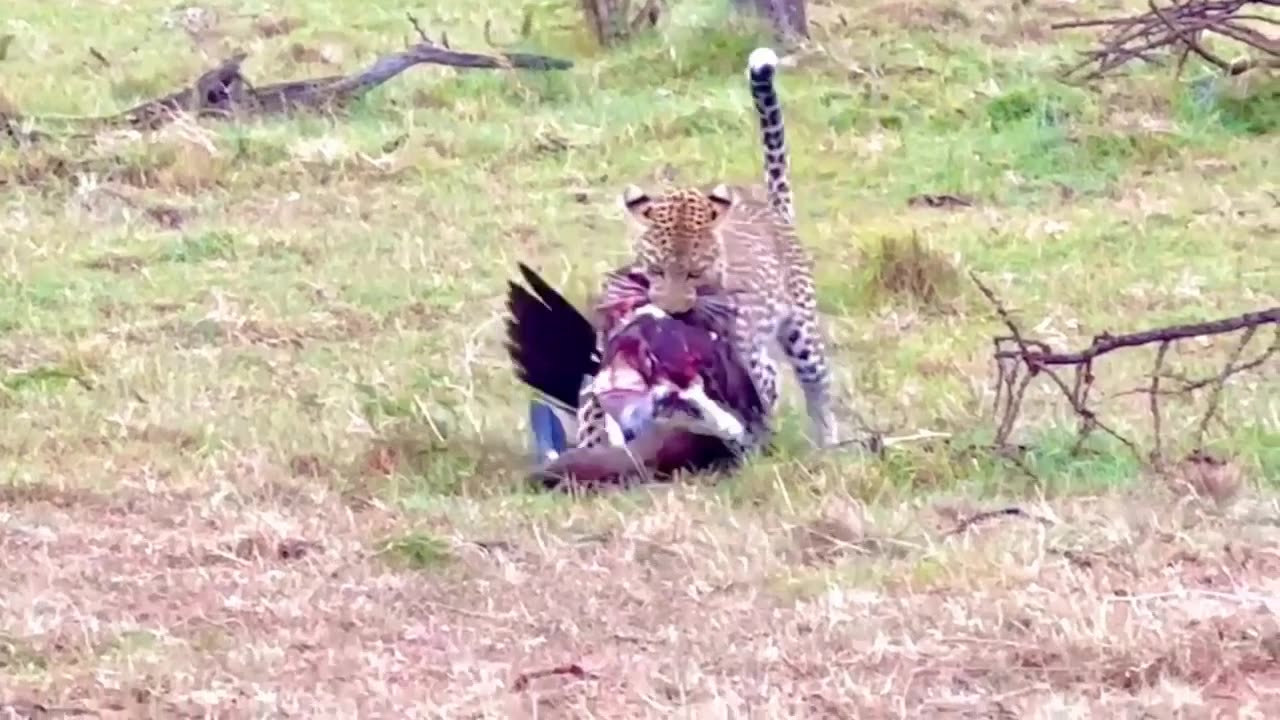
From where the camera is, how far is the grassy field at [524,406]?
5105 millimetres

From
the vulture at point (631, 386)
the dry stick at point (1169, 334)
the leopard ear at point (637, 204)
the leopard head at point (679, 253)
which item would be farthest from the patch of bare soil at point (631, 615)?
the leopard ear at point (637, 204)

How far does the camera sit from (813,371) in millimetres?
7711

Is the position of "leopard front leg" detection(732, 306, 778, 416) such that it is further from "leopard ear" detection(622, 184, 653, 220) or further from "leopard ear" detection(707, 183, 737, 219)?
"leopard ear" detection(622, 184, 653, 220)

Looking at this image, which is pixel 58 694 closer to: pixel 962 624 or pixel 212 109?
pixel 962 624

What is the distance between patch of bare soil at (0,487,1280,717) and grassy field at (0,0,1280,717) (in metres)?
0.01

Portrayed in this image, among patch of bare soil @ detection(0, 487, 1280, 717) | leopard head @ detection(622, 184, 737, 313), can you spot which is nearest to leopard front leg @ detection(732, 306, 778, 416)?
leopard head @ detection(622, 184, 737, 313)

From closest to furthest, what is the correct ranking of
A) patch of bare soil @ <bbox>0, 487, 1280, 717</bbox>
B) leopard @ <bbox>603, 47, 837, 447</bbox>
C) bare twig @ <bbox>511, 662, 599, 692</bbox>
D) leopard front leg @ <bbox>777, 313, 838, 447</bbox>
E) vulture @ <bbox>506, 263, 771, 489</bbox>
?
patch of bare soil @ <bbox>0, 487, 1280, 717</bbox>, bare twig @ <bbox>511, 662, 599, 692</bbox>, vulture @ <bbox>506, 263, 771, 489</bbox>, leopard @ <bbox>603, 47, 837, 447</bbox>, leopard front leg @ <bbox>777, 313, 838, 447</bbox>

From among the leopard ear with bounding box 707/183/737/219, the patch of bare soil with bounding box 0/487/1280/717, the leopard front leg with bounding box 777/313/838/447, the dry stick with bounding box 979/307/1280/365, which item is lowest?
the leopard front leg with bounding box 777/313/838/447

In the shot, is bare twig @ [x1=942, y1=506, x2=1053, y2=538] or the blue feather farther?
the blue feather

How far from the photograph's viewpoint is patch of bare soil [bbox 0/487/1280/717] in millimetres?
4898

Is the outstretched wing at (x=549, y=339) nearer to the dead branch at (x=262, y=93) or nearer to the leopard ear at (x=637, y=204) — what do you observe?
the leopard ear at (x=637, y=204)

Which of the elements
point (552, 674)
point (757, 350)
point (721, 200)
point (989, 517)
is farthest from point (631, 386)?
point (552, 674)

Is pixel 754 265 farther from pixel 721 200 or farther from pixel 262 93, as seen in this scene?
pixel 262 93

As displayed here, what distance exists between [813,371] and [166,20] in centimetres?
955
